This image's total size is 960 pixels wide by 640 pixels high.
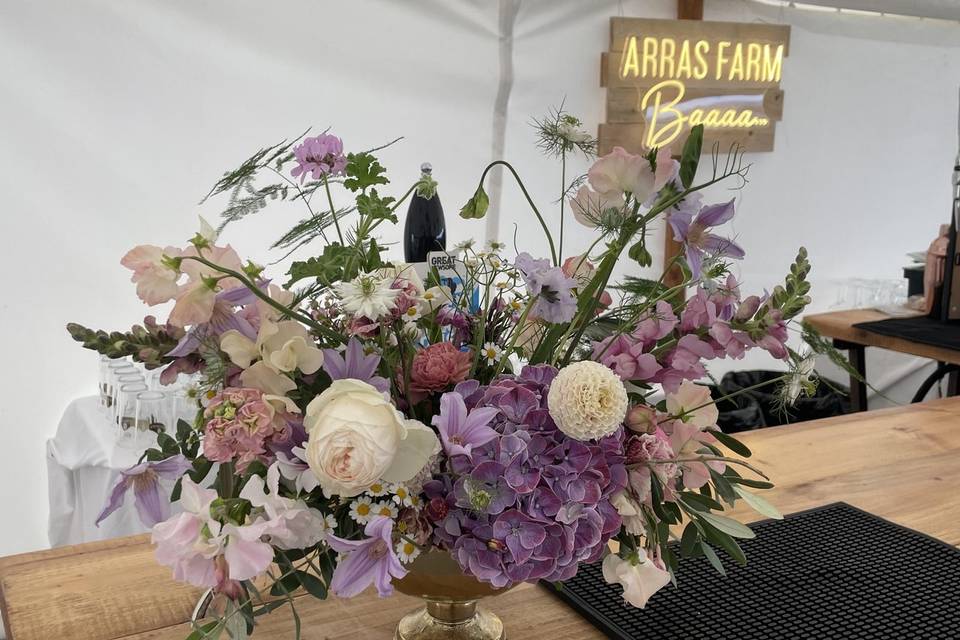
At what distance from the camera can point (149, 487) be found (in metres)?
0.64

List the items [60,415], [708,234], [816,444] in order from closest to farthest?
1. [708,234]
2. [816,444]
3. [60,415]

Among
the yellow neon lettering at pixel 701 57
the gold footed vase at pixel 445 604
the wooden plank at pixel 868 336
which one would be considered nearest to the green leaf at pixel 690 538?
the gold footed vase at pixel 445 604

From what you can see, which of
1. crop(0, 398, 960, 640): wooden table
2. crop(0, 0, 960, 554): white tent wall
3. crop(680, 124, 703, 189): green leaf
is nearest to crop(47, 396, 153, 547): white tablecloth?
crop(0, 0, 960, 554): white tent wall

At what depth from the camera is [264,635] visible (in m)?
0.87

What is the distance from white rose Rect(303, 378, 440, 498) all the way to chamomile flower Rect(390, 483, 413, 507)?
45mm

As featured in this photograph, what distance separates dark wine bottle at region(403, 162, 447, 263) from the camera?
1159 mm

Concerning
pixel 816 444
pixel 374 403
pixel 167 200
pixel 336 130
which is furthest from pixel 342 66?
pixel 374 403

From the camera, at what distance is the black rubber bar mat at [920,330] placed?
254 cm

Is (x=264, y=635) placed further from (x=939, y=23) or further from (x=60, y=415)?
(x=939, y=23)

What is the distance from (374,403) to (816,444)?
1089mm

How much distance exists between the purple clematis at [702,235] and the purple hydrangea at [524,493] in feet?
0.44

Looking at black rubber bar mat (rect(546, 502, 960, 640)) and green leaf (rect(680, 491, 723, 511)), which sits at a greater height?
green leaf (rect(680, 491, 723, 511))

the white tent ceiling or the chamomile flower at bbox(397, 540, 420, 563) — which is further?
the white tent ceiling

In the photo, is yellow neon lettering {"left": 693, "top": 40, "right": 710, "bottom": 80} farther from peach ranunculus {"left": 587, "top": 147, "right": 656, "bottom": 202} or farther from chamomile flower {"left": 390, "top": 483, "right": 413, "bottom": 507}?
chamomile flower {"left": 390, "top": 483, "right": 413, "bottom": 507}
